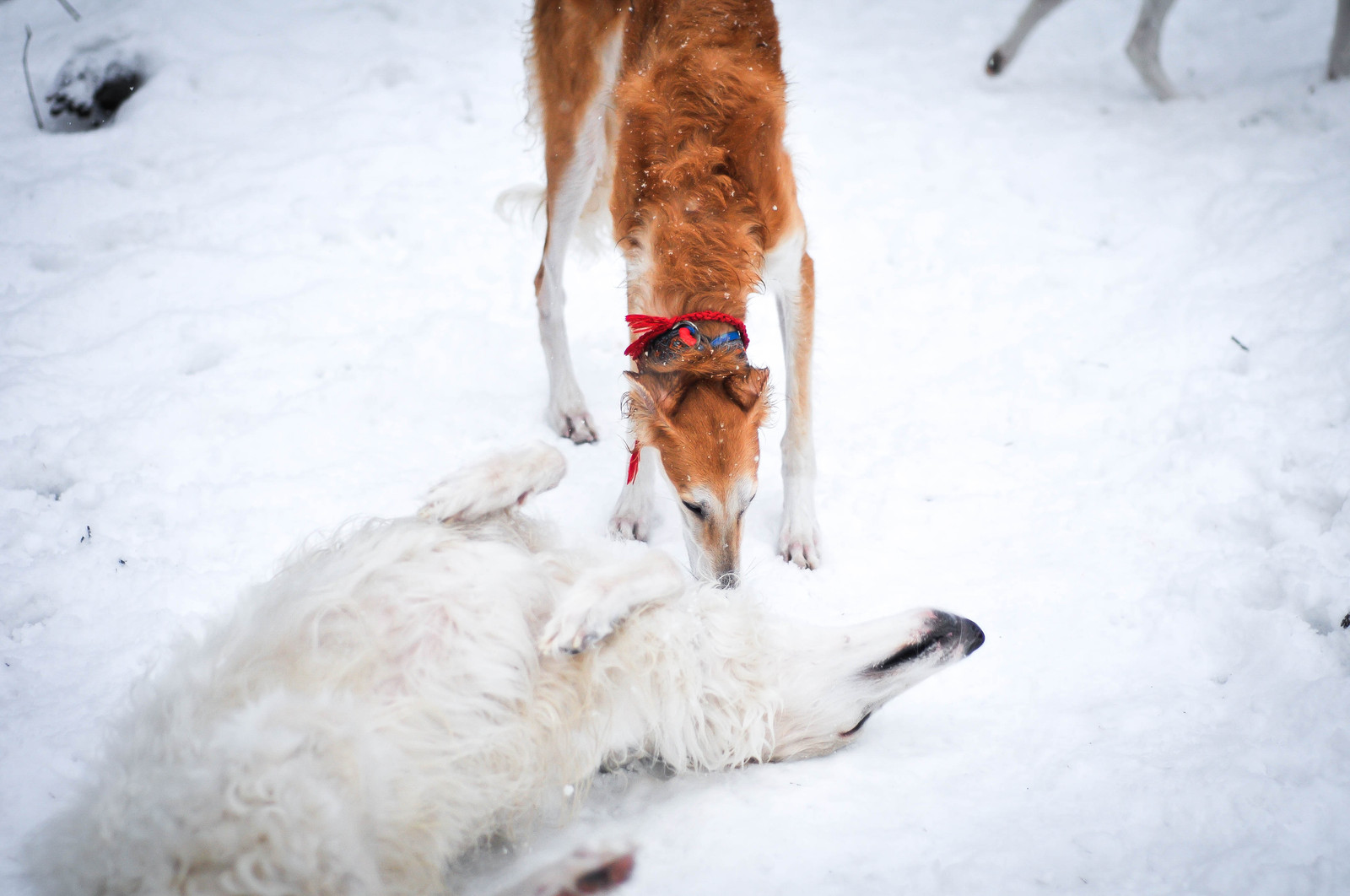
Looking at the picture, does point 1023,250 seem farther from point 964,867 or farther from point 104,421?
point 104,421

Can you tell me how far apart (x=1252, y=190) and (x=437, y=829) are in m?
5.13

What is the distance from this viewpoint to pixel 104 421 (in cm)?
298

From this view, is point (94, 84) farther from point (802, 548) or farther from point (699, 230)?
point (802, 548)

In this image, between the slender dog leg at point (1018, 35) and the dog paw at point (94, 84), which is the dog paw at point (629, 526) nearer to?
the dog paw at point (94, 84)

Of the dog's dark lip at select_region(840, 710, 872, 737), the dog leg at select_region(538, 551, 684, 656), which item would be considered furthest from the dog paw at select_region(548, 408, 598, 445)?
the dog's dark lip at select_region(840, 710, 872, 737)

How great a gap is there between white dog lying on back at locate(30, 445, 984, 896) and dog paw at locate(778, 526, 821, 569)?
28.7 inches

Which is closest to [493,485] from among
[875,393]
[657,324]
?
[657,324]

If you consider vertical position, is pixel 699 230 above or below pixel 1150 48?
below

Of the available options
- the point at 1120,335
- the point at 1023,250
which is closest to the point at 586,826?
the point at 1120,335

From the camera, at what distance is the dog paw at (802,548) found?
274 centimetres

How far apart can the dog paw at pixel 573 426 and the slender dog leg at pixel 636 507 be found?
506 millimetres

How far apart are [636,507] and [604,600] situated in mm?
1131

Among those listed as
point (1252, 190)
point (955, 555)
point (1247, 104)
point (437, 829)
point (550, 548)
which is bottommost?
point (955, 555)

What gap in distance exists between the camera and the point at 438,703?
1.63 meters
